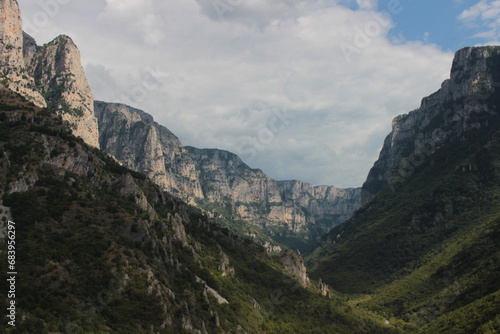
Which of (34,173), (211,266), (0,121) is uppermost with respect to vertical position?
(0,121)

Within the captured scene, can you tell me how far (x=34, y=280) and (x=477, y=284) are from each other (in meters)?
137

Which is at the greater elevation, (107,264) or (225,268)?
(225,268)

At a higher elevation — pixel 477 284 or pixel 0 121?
pixel 0 121

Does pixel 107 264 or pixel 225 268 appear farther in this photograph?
pixel 225 268

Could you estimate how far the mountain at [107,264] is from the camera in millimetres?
74062

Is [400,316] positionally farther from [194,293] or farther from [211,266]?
[194,293]

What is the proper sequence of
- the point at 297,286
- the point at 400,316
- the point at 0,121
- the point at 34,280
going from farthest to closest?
1. the point at 400,316
2. the point at 297,286
3. the point at 0,121
4. the point at 34,280

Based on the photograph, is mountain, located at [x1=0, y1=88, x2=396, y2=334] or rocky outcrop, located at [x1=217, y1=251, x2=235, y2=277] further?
rocky outcrop, located at [x1=217, y1=251, x2=235, y2=277]

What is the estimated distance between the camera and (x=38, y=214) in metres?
92.2

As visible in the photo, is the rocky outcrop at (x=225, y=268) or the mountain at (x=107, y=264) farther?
the rocky outcrop at (x=225, y=268)

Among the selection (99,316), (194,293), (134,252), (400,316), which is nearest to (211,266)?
(194,293)

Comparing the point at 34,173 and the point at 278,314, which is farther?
the point at 278,314

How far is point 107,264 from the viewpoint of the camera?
287 ft

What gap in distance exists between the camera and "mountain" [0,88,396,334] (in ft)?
243
